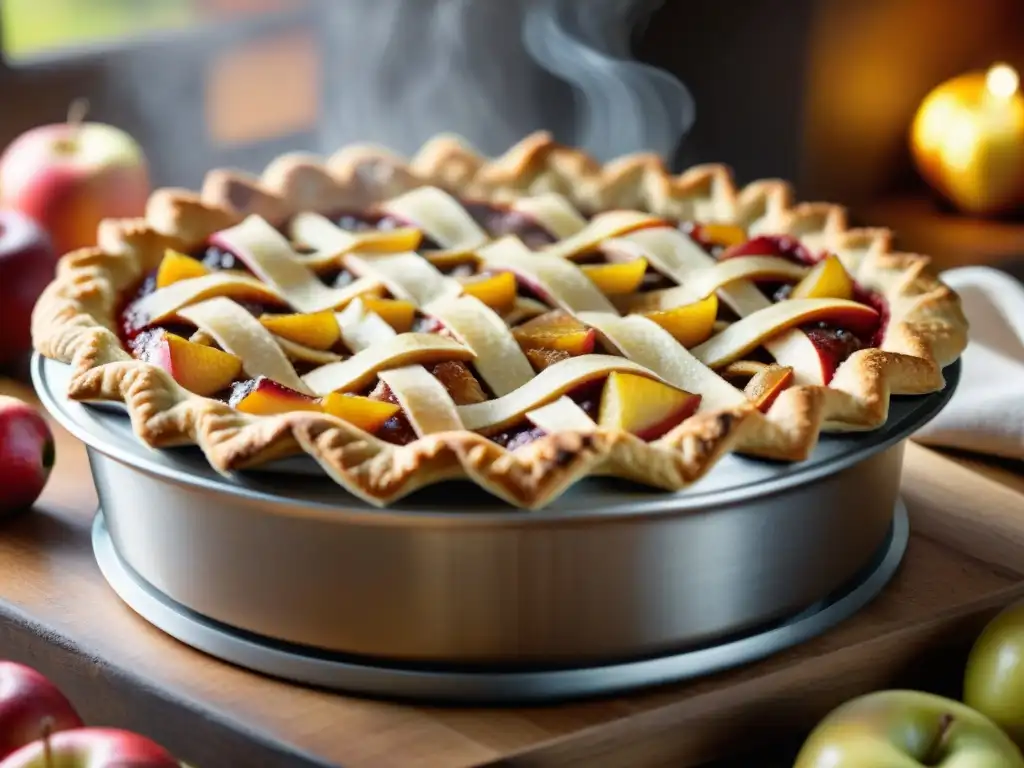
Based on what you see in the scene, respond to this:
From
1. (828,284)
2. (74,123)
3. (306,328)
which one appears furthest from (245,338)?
(74,123)

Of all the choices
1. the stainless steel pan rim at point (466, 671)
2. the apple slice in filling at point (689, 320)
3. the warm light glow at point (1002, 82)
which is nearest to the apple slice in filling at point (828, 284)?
the apple slice in filling at point (689, 320)

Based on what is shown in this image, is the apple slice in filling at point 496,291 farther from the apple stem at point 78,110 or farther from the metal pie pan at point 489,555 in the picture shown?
the apple stem at point 78,110

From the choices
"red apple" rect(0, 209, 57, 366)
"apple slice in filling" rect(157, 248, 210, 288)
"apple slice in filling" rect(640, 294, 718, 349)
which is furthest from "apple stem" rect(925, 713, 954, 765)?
"red apple" rect(0, 209, 57, 366)

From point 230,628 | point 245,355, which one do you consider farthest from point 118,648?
point 245,355

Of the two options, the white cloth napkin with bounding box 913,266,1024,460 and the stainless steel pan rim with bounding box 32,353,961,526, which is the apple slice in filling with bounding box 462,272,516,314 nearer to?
the stainless steel pan rim with bounding box 32,353,961,526

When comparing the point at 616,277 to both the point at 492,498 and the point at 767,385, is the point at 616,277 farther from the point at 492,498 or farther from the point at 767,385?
the point at 492,498

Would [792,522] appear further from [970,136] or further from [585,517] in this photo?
[970,136]
